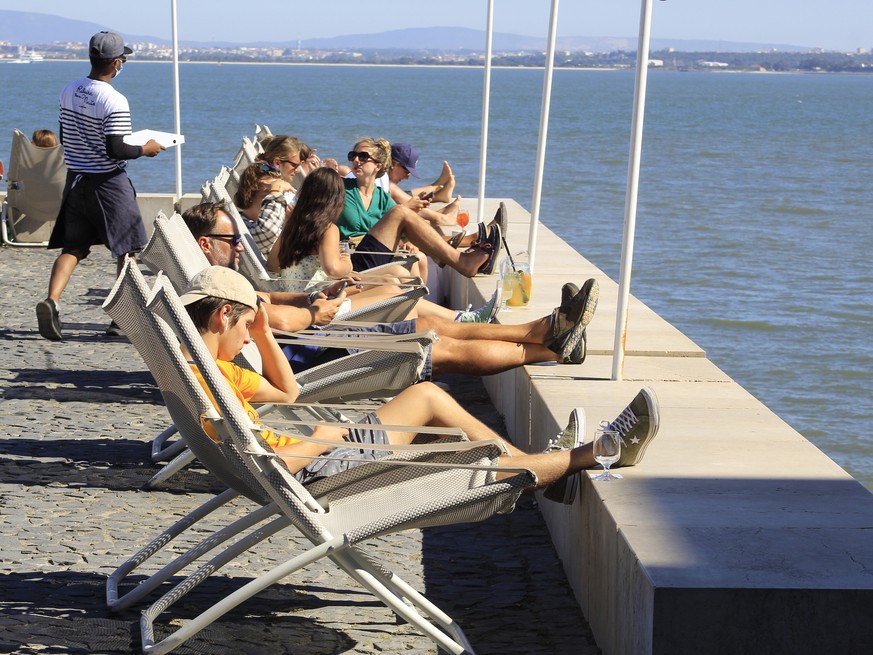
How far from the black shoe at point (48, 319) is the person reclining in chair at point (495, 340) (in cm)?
250

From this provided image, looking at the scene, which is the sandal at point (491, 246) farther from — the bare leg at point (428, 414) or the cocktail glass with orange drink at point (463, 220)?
the bare leg at point (428, 414)

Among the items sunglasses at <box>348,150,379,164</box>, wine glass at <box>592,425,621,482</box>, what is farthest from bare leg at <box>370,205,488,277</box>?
wine glass at <box>592,425,621,482</box>

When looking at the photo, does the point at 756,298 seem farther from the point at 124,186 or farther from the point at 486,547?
the point at 486,547

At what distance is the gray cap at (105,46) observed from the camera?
7502 millimetres

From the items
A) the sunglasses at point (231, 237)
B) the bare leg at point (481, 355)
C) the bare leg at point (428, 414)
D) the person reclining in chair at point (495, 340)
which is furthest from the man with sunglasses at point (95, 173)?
the bare leg at point (428, 414)

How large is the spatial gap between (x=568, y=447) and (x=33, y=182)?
28.0ft

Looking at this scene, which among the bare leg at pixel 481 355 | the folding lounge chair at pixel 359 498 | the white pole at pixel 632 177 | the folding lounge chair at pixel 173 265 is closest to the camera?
the folding lounge chair at pixel 359 498

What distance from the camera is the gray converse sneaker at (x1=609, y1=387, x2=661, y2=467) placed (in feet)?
12.7

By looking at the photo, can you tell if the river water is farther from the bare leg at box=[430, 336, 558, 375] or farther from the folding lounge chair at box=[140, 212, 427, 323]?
the folding lounge chair at box=[140, 212, 427, 323]

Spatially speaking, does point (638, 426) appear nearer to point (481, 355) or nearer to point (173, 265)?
point (481, 355)

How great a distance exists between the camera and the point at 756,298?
15.9 metres

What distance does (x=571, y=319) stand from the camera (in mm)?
5301

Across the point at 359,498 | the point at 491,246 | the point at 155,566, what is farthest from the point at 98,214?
the point at 359,498

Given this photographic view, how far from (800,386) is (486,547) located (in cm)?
713
